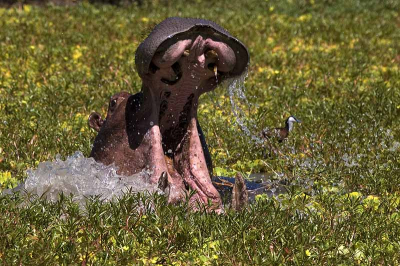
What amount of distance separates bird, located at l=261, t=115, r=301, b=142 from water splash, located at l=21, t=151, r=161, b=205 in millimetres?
2092

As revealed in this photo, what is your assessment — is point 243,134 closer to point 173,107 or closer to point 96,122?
point 96,122

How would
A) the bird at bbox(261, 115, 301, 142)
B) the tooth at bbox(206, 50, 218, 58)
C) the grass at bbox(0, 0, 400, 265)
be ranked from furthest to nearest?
the bird at bbox(261, 115, 301, 142) → the tooth at bbox(206, 50, 218, 58) → the grass at bbox(0, 0, 400, 265)

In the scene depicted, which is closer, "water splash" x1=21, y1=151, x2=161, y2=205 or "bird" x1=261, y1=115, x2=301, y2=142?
"water splash" x1=21, y1=151, x2=161, y2=205

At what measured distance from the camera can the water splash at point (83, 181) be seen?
17.4ft

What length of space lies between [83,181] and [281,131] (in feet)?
7.41

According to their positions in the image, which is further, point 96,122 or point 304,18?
point 304,18

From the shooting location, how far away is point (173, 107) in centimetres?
535

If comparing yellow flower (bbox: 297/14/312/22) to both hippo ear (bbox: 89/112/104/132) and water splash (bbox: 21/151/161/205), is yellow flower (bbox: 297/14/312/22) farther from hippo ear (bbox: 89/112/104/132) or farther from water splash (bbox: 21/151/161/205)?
water splash (bbox: 21/151/161/205)

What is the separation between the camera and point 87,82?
10.1 metres

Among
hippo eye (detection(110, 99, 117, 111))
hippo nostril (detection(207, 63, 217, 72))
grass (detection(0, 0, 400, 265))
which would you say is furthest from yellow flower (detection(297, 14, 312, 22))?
hippo nostril (detection(207, 63, 217, 72))

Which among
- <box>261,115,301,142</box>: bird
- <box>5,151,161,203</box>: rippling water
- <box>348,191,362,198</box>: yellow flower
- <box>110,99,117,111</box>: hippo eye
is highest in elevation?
<box>110,99,117,111</box>: hippo eye

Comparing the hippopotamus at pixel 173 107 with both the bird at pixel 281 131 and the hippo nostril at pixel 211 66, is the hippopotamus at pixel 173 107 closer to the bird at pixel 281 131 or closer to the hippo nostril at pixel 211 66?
the hippo nostril at pixel 211 66

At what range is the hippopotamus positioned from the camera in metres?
5.02

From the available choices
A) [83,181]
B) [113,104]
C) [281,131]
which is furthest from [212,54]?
[281,131]
